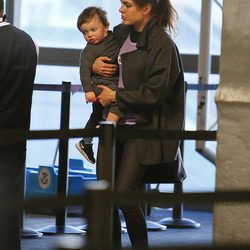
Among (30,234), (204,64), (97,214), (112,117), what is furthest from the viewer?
(204,64)

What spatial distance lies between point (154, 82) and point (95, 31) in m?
0.68

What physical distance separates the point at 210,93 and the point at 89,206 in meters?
6.58

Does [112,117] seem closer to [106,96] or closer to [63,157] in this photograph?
[106,96]

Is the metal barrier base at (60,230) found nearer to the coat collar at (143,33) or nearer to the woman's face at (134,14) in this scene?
the coat collar at (143,33)

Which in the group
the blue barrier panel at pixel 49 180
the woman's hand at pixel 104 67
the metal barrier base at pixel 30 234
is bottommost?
the metal barrier base at pixel 30 234

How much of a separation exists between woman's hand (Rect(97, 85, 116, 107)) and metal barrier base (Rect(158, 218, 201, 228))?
3113 millimetres

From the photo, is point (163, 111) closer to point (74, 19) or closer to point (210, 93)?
point (210, 93)

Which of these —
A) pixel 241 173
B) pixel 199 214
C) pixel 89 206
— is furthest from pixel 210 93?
pixel 89 206

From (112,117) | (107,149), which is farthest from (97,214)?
(112,117)

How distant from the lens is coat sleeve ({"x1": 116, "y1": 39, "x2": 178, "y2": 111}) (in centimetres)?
→ 612

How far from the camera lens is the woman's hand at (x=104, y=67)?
21.2ft

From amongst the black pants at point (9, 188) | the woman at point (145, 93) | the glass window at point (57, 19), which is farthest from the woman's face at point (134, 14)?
the glass window at point (57, 19)

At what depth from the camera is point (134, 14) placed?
6.27m

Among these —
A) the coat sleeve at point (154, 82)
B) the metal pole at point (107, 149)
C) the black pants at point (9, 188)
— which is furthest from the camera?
the black pants at point (9, 188)
